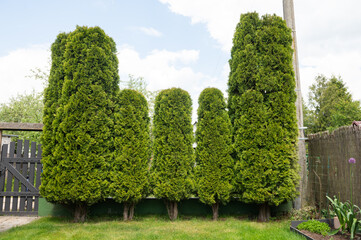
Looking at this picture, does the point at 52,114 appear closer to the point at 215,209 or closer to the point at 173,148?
the point at 173,148

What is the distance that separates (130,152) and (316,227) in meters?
3.60

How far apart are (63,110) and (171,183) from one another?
2.71m

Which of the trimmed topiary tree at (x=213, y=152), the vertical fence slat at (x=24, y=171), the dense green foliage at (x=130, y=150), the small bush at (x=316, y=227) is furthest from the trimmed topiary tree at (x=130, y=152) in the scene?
the small bush at (x=316, y=227)

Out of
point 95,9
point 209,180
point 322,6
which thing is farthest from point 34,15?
point 322,6

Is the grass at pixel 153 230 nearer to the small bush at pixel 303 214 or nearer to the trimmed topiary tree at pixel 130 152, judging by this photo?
the small bush at pixel 303 214

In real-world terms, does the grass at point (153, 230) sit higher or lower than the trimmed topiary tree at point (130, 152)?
lower

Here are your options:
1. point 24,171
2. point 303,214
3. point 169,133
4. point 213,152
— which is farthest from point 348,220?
point 24,171

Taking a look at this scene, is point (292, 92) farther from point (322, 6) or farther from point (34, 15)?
point (34, 15)

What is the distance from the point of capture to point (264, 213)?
5215 mm

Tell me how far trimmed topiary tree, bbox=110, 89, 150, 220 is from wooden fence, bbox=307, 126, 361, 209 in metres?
3.74

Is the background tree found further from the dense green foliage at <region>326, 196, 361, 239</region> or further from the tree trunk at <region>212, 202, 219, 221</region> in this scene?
the dense green foliage at <region>326, 196, 361, 239</region>

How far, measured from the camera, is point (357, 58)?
65.7 ft

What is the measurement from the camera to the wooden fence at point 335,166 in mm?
3898

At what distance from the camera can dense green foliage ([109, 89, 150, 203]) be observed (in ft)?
16.1
